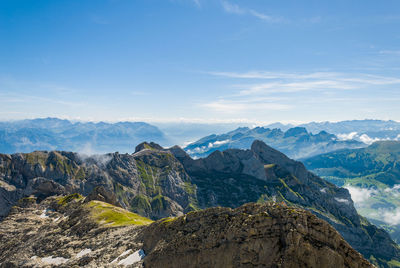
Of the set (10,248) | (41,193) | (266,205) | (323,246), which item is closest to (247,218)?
(266,205)

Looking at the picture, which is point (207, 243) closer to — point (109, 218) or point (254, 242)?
point (254, 242)

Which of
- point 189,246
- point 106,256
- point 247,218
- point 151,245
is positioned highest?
point 247,218

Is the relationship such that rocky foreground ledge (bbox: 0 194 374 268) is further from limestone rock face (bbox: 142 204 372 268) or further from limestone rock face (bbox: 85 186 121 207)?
limestone rock face (bbox: 85 186 121 207)

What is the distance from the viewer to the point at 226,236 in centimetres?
3941

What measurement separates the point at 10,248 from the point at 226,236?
8493cm

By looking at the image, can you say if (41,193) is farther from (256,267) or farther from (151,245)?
(256,267)

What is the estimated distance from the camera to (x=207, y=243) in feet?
134

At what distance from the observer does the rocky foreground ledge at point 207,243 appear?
32.8 meters

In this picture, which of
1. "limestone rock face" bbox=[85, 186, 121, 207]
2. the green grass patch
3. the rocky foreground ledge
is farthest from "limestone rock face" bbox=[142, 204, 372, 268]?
"limestone rock face" bbox=[85, 186, 121, 207]

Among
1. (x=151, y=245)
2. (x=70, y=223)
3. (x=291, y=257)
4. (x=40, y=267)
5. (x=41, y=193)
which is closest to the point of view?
(x=291, y=257)

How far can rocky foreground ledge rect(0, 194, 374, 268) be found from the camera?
32.8 metres

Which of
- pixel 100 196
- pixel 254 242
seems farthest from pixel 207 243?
pixel 100 196

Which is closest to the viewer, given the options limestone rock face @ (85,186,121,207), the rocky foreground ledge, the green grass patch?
the rocky foreground ledge

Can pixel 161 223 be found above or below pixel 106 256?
above
